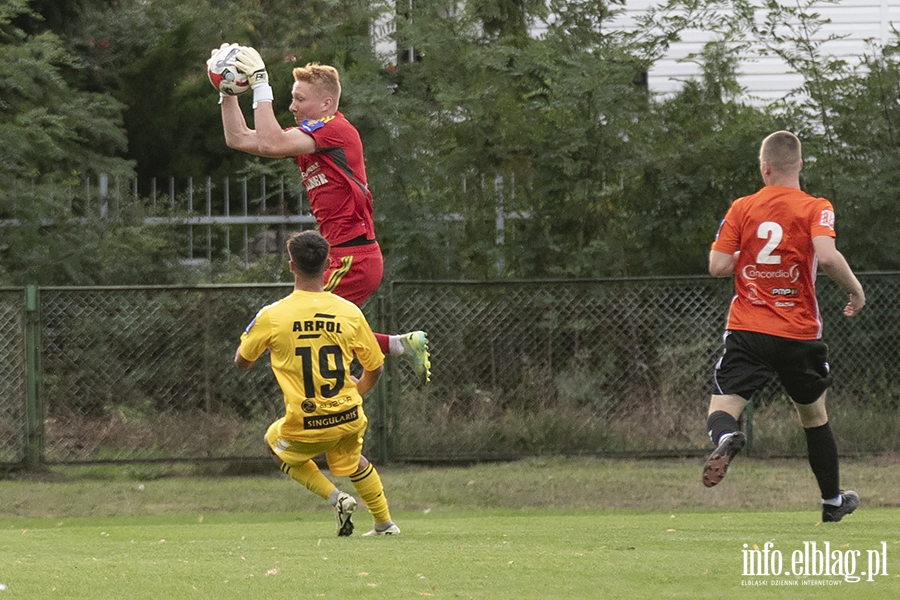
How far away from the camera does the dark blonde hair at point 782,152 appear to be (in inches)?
256

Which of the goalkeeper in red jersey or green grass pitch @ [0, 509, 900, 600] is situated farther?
the goalkeeper in red jersey

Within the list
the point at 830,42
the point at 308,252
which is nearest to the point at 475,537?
the point at 308,252

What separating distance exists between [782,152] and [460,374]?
16.8ft

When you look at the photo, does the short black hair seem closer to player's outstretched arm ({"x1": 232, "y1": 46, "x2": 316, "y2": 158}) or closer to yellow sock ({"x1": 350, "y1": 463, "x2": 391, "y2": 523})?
player's outstretched arm ({"x1": 232, "y1": 46, "x2": 316, "y2": 158})

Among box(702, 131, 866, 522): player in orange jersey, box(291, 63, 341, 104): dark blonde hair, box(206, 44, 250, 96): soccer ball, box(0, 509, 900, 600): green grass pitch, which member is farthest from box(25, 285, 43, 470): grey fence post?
box(702, 131, 866, 522): player in orange jersey

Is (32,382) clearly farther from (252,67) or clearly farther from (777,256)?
(777,256)

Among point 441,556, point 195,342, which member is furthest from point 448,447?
point 441,556

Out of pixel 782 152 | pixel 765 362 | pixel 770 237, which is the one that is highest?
pixel 782 152

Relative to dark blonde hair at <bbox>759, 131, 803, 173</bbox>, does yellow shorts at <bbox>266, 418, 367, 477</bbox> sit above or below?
below

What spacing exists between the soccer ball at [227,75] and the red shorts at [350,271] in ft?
3.69

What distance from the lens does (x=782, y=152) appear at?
6516mm

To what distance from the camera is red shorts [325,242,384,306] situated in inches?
269

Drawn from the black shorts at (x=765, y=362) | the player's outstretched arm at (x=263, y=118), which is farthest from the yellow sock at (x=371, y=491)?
the black shorts at (x=765, y=362)

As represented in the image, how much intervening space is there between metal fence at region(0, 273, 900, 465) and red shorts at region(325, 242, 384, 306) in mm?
4037
